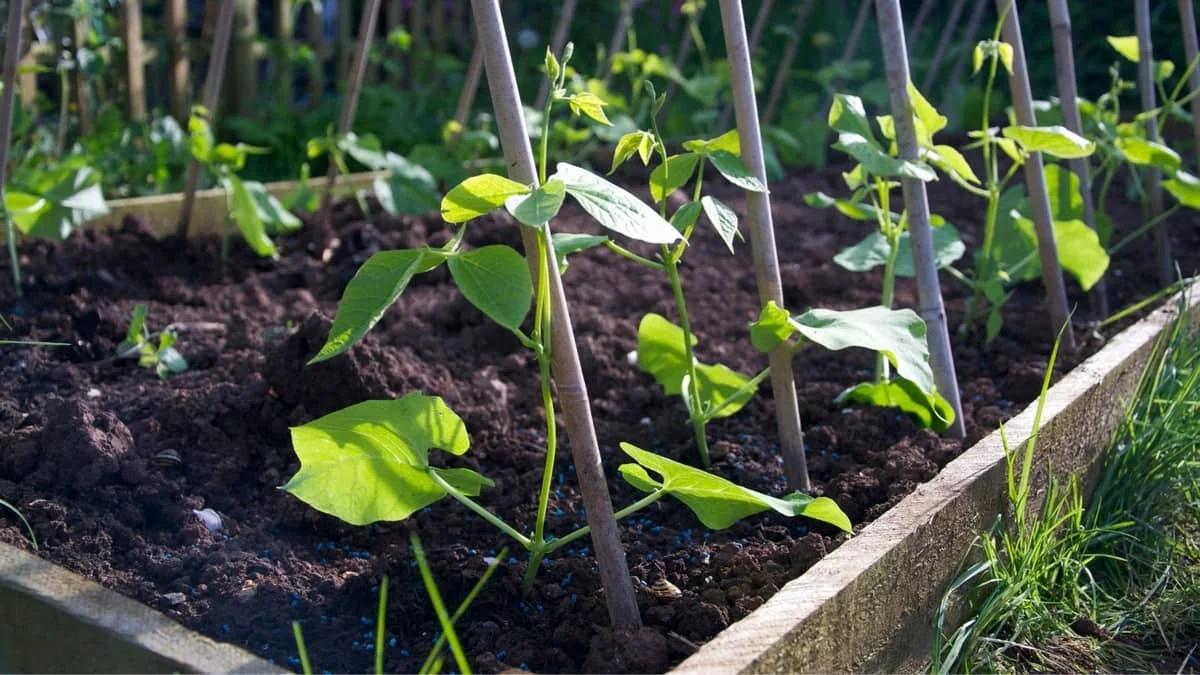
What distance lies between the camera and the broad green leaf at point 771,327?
181cm

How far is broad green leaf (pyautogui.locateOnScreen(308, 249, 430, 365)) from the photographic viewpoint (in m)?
1.38

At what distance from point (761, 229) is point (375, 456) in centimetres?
73

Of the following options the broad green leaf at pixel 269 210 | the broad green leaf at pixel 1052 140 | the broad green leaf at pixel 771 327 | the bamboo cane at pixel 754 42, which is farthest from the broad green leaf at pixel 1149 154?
the bamboo cane at pixel 754 42

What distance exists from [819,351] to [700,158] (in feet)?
3.77

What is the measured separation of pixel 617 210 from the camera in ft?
4.56

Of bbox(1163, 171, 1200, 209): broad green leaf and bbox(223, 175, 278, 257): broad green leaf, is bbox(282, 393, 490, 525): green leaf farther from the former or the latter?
bbox(1163, 171, 1200, 209): broad green leaf

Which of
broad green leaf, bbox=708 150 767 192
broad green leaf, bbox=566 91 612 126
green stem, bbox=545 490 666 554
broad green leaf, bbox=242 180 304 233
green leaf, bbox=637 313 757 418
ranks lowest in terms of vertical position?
green leaf, bbox=637 313 757 418

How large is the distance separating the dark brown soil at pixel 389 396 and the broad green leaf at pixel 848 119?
0.54m

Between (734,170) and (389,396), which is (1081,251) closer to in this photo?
(734,170)

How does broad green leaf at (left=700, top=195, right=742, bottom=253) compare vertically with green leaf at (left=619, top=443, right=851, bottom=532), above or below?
above

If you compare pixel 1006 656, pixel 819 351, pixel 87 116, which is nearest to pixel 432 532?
pixel 1006 656

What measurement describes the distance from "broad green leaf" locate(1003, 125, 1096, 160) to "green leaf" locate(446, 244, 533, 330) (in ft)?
3.77

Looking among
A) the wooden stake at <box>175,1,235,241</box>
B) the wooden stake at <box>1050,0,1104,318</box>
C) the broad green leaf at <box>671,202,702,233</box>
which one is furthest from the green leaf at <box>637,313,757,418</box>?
the wooden stake at <box>175,1,235,241</box>

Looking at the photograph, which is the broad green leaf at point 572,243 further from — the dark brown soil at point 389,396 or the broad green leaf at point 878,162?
the broad green leaf at point 878,162
